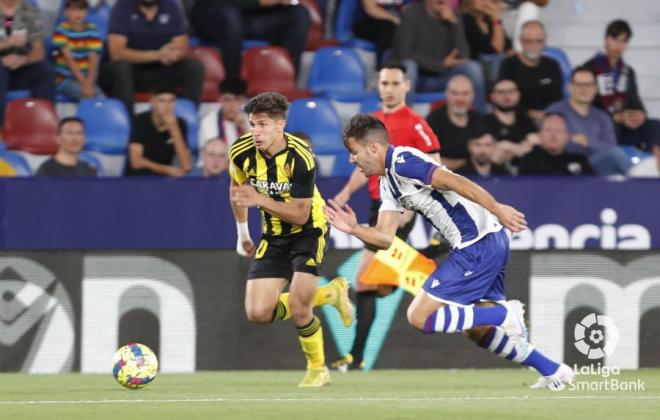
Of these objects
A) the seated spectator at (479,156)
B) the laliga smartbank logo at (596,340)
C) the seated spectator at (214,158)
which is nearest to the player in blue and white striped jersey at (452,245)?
the laliga smartbank logo at (596,340)

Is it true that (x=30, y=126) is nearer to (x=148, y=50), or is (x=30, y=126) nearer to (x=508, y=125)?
(x=148, y=50)

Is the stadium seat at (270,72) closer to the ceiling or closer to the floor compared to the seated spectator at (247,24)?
closer to the floor

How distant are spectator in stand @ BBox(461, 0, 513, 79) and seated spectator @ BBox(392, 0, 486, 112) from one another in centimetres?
22

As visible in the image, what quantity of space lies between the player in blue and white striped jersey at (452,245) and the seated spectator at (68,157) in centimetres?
435

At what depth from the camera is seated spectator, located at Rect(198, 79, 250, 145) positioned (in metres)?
12.0

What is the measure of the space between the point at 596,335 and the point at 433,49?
3.66 meters

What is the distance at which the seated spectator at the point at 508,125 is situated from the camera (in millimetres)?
11977

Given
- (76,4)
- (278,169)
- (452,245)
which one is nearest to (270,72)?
(76,4)

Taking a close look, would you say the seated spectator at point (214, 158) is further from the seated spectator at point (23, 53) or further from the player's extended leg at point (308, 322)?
the player's extended leg at point (308, 322)

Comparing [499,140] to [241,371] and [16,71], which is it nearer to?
[241,371]

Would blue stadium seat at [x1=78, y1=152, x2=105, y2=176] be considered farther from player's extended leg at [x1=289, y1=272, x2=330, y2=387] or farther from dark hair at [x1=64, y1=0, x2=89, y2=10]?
player's extended leg at [x1=289, y1=272, x2=330, y2=387]

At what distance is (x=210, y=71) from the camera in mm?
13055

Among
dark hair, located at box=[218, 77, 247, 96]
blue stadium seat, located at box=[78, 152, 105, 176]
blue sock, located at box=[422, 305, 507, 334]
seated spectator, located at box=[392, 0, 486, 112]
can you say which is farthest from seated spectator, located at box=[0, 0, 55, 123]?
blue sock, located at box=[422, 305, 507, 334]

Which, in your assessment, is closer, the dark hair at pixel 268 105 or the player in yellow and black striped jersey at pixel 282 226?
the dark hair at pixel 268 105
